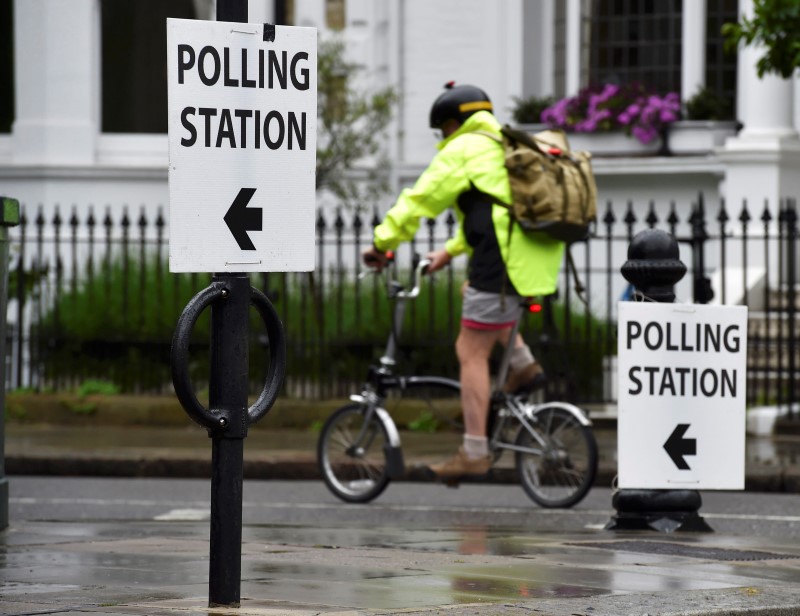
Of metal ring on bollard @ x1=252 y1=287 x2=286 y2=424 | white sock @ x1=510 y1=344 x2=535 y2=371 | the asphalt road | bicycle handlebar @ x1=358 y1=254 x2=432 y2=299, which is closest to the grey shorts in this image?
white sock @ x1=510 y1=344 x2=535 y2=371

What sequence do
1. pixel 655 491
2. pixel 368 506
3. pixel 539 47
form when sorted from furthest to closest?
pixel 539 47, pixel 368 506, pixel 655 491

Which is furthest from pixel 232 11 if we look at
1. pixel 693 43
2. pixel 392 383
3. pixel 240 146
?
pixel 693 43

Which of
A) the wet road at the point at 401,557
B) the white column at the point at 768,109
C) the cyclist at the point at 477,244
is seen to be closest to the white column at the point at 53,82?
the white column at the point at 768,109

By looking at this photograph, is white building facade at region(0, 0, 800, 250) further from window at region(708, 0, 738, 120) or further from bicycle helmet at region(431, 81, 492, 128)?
bicycle helmet at region(431, 81, 492, 128)

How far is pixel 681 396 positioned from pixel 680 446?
0.70 feet

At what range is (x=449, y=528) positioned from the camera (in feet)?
25.9

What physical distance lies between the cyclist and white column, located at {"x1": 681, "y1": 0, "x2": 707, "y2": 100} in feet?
27.7

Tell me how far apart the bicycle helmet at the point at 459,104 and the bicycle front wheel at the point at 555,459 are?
5.25 ft

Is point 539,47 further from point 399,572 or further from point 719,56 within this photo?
point 399,572

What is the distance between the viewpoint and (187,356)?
475 centimetres

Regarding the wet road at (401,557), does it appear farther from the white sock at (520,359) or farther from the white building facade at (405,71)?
the white building facade at (405,71)

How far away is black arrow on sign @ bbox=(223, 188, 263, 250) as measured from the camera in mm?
4859

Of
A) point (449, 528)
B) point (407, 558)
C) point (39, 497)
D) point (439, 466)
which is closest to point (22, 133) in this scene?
point (39, 497)

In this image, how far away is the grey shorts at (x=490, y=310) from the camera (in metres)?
9.02
